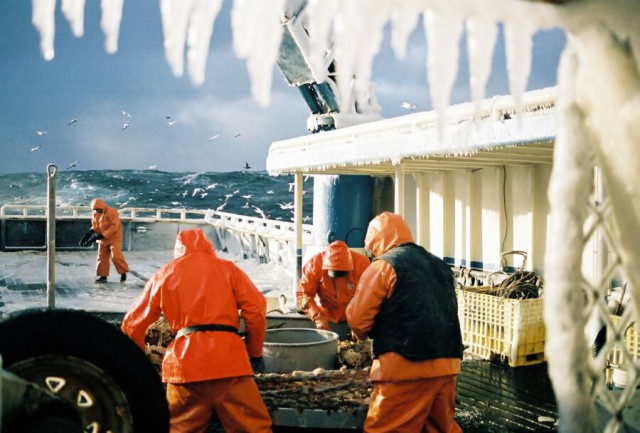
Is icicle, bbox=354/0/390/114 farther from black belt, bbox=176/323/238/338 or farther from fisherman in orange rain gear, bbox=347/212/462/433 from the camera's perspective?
black belt, bbox=176/323/238/338

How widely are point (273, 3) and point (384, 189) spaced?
465 inches

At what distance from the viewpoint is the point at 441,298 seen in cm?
445

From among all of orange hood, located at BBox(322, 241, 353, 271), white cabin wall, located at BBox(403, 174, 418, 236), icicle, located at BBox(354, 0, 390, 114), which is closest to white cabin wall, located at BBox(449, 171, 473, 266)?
white cabin wall, located at BBox(403, 174, 418, 236)

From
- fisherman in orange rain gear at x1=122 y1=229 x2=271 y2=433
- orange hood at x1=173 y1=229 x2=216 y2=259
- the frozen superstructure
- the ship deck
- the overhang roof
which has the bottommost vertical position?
the ship deck

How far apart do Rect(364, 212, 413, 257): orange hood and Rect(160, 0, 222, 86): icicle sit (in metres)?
3.02

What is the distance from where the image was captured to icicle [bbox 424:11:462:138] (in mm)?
1955

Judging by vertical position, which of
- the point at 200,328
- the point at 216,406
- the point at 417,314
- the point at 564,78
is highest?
the point at 564,78

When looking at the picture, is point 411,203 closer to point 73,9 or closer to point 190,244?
point 190,244

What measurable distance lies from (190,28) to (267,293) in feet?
43.0

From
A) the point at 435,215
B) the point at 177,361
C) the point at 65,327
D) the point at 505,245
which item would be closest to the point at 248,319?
the point at 177,361

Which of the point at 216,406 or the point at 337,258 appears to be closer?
the point at 216,406

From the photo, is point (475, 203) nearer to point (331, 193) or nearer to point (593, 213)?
point (331, 193)

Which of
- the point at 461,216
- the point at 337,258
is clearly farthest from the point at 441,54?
the point at 461,216

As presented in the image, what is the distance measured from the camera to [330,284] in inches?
295
